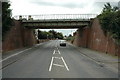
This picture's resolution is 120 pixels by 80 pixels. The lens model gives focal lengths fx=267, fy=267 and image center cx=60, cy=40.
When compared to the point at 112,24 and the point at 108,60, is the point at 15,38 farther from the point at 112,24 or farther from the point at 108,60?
the point at 108,60

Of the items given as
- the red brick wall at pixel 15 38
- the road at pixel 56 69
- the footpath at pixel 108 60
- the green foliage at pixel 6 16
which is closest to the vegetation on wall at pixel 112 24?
the footpath at pixel 108 60

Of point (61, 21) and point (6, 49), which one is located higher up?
point (61, 21)

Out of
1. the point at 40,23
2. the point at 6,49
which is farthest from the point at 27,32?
the point at 6,49

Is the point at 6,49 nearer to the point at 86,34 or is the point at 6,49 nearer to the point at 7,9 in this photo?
the point at 7,9

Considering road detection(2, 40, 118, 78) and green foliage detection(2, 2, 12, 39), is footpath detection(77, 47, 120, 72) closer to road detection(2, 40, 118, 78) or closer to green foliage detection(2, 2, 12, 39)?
road detection(2, 40, 118, 78)

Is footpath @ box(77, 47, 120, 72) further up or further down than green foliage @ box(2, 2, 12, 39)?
further down

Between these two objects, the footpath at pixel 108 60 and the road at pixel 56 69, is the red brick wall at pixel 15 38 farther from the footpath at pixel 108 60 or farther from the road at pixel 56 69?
the road at pixel 56 69

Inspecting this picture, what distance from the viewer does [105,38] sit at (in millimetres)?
38844

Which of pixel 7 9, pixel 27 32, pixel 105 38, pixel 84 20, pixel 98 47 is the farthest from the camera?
pixel 27 32

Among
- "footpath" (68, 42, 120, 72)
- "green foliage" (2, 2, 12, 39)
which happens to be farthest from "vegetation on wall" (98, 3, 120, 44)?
"green foliage" (2, 2, 12, 39)

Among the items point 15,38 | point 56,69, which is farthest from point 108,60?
point 15,38

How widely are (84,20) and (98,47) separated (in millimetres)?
13790

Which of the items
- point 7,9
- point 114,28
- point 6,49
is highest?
point 7,9

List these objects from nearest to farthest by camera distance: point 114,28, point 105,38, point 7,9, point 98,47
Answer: point 7,9 → point 114,28 → point 105,38 → point 98,47
